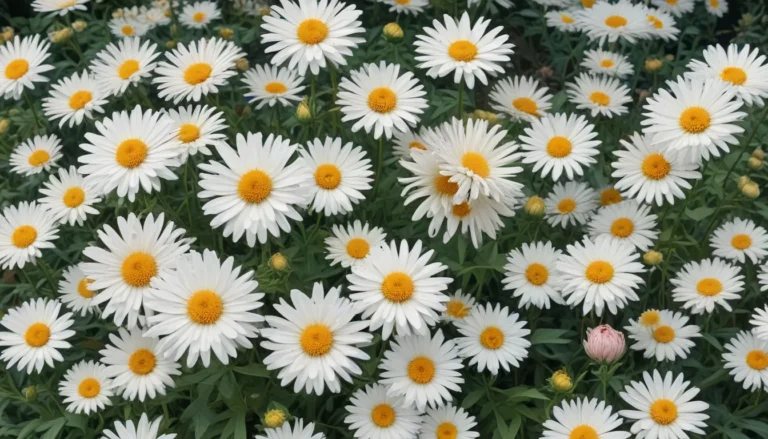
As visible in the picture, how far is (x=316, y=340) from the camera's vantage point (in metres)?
2.55

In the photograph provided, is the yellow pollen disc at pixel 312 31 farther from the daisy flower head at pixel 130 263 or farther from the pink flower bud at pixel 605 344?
the pink flower bud at pixel 605 344

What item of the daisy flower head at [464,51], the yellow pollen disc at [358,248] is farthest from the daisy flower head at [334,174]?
the daisy flower head at [464,51]

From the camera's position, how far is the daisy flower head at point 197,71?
3305mm

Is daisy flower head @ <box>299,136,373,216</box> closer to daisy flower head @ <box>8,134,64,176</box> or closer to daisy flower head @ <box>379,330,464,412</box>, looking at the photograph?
daisy flower head @ <box>379,330,464,412</box>

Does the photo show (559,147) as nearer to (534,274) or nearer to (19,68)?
(534,274)

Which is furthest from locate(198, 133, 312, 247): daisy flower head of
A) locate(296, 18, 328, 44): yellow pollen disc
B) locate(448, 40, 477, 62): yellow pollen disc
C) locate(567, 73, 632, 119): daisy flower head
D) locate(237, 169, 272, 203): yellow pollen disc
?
locate(567, 73, 632, 119): daisy flower head

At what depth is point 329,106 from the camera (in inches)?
Answer: 152

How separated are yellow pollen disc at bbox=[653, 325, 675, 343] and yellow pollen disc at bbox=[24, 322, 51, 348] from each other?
2.42 meters

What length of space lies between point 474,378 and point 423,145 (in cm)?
99

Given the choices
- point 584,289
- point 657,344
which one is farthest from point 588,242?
point 657,344

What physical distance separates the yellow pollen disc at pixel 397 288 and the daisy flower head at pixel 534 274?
0.57 m

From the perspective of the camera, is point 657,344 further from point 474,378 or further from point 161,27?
point 161,27

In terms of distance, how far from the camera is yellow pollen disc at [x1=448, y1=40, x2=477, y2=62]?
319cm

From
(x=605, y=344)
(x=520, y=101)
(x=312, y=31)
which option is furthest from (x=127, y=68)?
(x=605, y=344)
